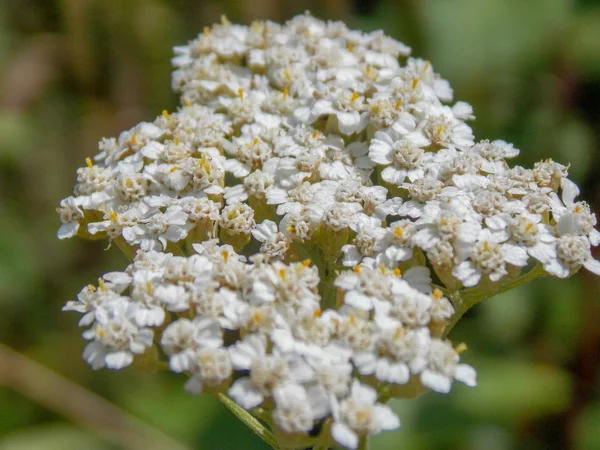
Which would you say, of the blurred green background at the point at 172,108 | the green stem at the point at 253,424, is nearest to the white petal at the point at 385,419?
the green stem at the point at 253,424

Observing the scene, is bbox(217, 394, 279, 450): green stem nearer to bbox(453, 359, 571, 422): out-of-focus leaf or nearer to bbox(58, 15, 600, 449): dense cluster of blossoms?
bbox(58, 15, 600, 449): dense cluster of blossoms

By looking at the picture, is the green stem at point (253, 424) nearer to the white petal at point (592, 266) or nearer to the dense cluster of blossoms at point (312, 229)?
the dense cluster of blossoms at point (312, 229)

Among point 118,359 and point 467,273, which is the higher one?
point 467,273

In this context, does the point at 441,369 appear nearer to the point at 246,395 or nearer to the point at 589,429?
the point at 246,395

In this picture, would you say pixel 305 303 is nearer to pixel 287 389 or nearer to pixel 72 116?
pixel 287 389

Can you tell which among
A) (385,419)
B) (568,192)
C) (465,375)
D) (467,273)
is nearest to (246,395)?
(385,419)
